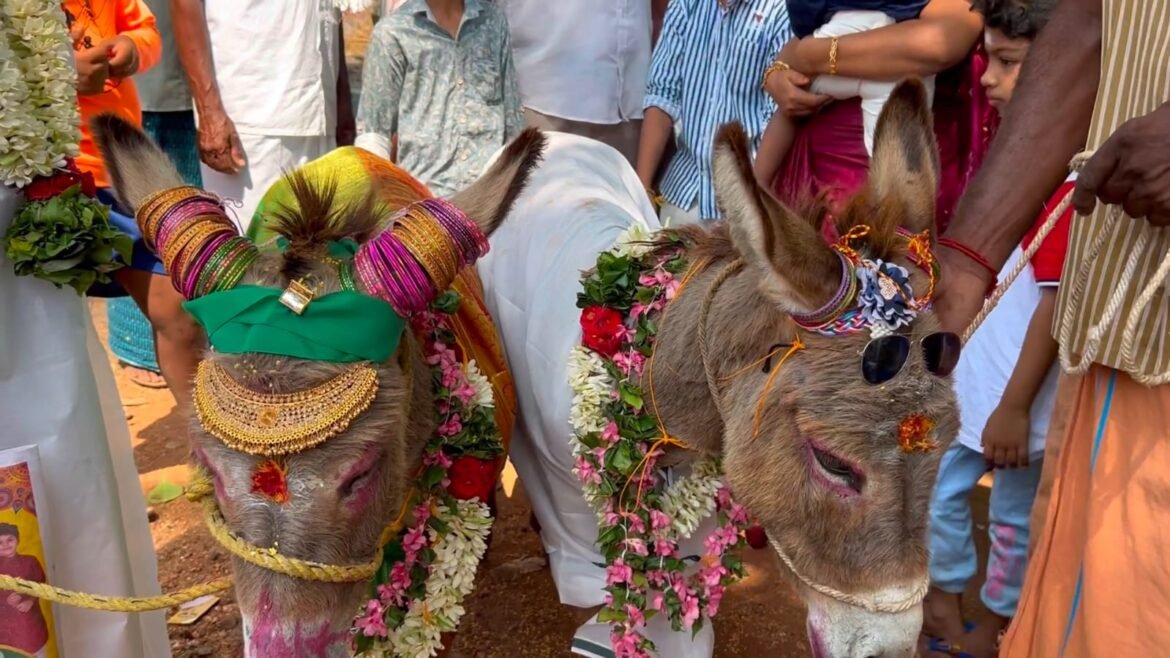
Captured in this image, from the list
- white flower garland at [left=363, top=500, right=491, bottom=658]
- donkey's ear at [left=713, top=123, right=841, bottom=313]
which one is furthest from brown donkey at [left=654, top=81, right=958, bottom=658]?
white flower garland at [left=363, top=500, right=491, bottom=658]

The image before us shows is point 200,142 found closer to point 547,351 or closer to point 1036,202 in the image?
point 547,351

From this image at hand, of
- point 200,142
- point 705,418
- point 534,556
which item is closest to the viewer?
point 705,418

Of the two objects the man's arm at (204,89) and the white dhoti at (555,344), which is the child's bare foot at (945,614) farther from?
the man's arm at (204,89)

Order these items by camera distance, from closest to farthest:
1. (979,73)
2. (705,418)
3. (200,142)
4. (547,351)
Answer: (705,418) → (547,351) → (979,73) → (200,142)

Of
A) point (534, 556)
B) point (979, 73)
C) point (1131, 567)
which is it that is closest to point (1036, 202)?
point (1131, 567)

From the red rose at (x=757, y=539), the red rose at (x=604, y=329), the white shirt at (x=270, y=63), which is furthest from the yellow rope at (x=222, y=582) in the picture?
the white shirt at (x=270, y=63)

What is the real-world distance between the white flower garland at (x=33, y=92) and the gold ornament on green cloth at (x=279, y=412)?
95 centimetres

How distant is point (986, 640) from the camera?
3920mm

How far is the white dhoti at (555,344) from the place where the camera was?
310 cm

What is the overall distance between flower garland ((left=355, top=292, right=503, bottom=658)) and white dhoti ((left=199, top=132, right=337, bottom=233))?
10.9ft

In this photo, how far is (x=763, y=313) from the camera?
7.80 ft

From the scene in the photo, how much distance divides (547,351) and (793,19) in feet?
6.86

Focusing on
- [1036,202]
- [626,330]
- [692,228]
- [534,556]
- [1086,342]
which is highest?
[1036,202]

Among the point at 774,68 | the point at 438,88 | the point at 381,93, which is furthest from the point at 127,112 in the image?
the point at 774,68
